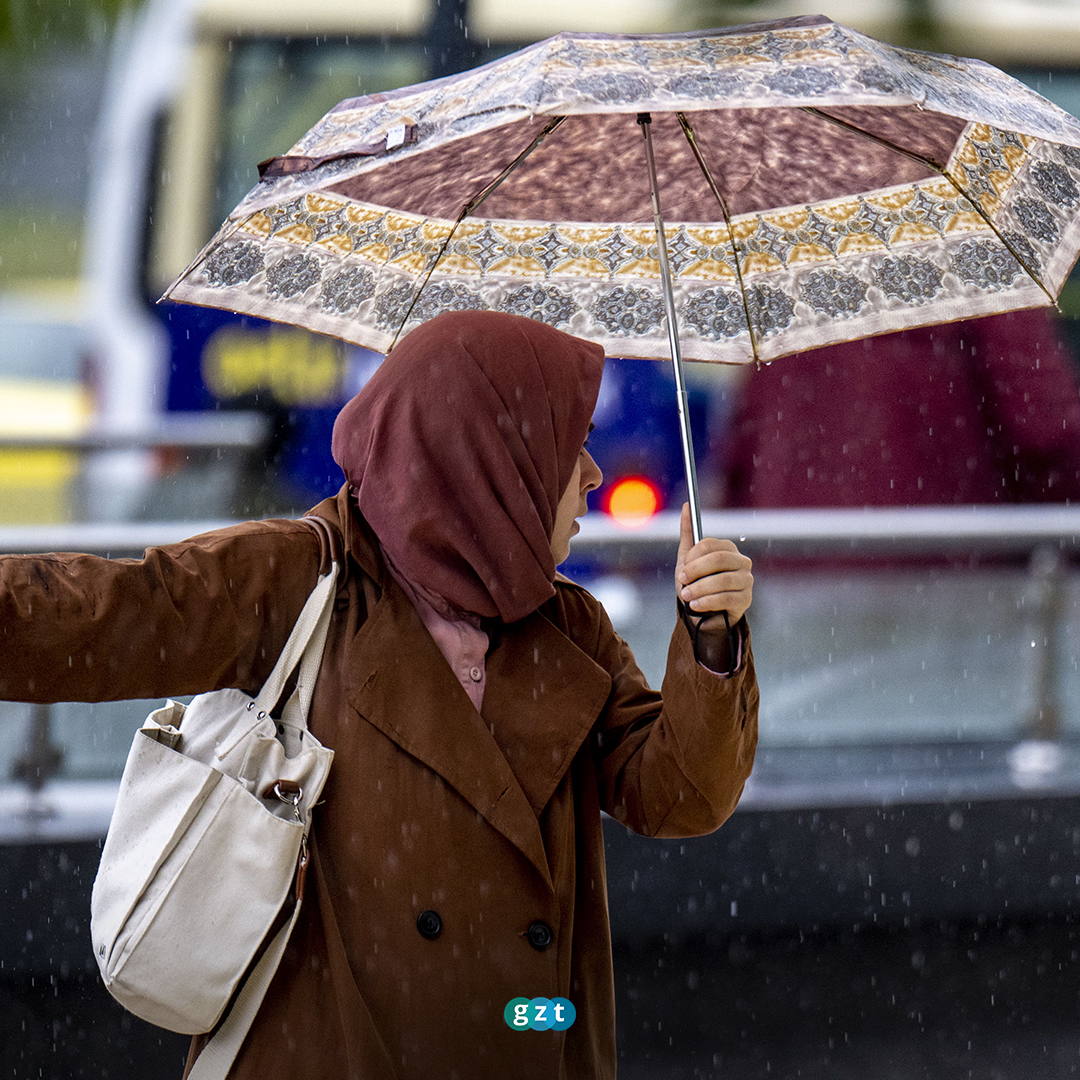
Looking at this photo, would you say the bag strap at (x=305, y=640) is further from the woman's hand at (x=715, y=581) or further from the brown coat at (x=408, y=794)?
the woman's hand at (x=715, y=581)

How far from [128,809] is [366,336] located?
3.23 ft

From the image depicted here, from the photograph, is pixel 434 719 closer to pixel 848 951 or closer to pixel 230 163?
pixel 848 951

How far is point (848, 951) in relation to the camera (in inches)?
138

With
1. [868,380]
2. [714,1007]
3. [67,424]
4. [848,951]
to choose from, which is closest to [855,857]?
[848,951]

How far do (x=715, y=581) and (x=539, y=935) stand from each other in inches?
20.7

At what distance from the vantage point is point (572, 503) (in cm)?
189

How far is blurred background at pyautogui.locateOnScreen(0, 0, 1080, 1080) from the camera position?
3.29 meters

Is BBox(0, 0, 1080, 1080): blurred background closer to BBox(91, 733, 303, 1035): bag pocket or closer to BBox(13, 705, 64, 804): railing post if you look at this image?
BBox(13, 705, 64, 804): railing post

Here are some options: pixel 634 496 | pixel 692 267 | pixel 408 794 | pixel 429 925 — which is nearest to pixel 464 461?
pixel 408 794

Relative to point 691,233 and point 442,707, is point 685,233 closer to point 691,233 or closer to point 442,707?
point 691,233

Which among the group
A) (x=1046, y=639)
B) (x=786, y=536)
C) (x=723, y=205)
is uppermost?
(x=723, y=205)

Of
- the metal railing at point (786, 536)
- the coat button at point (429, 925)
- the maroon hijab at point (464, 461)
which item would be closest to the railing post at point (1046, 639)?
the metal railing at point (786, 536)

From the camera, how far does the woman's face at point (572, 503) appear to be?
1875mm

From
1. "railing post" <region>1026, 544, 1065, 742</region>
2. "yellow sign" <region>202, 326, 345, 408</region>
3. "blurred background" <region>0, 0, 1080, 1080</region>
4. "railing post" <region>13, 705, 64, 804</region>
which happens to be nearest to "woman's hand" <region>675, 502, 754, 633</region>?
"blurred background" <region>0, 0, 1080, 1080</region>
